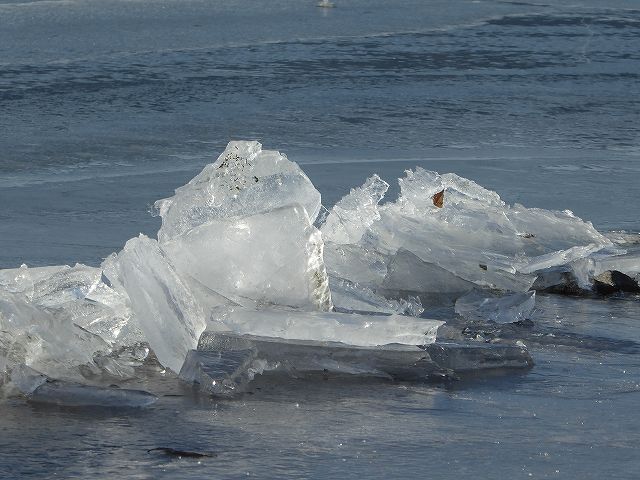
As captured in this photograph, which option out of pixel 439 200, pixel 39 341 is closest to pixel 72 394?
pixel 39 341

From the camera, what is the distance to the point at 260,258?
3.88 metres

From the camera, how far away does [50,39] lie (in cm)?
1240

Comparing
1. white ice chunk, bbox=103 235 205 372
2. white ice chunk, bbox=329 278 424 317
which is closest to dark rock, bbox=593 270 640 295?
white ice chunk, bbox=329 278 424 317

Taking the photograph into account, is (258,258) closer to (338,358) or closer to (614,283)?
(338,358)

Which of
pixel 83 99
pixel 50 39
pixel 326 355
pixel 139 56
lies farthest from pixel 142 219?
pixel 50 39

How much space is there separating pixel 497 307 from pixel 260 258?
0.82 meters

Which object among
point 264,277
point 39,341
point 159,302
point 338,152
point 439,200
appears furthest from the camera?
point 338,152

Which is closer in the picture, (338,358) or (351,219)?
(338,358)

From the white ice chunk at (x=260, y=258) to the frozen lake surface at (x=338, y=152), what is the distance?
55 cm

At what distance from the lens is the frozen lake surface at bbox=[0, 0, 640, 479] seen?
2.86m

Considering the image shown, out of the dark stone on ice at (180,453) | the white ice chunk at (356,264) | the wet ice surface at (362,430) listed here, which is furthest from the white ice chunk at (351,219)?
the dark stone on ice at (180,453)

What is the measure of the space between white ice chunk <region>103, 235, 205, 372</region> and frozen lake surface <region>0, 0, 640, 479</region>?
6.4 inches

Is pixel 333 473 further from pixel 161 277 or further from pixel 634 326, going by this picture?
pixel 634 326

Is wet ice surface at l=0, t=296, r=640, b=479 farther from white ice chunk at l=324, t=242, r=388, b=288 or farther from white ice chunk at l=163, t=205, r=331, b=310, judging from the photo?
white ice chunk at l=324, t=242, r=388, b=288
